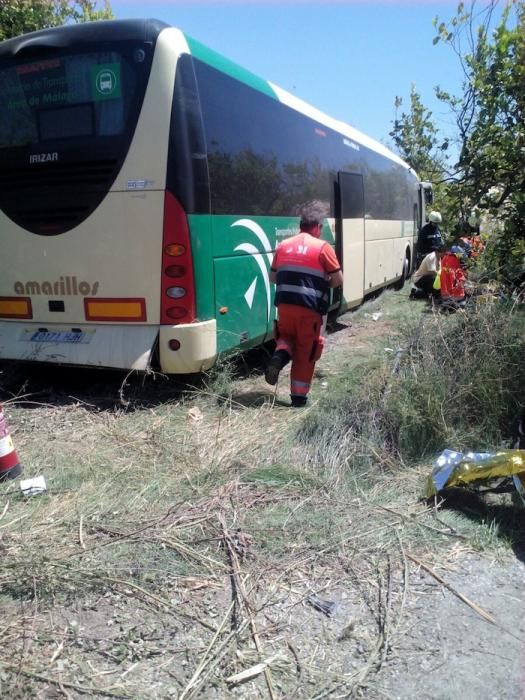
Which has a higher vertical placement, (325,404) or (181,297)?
(181,297)

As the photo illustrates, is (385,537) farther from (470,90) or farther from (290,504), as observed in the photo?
(470,90)

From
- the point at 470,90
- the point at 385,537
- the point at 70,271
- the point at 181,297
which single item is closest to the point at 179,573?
the point at 385,537

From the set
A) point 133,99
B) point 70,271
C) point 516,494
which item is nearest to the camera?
point 516,494

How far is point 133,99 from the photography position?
485 centimetres

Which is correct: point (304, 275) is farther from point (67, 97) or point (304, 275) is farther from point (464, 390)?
point (67, 97)

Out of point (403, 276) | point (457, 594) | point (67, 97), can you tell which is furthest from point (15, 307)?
point (403, 276)

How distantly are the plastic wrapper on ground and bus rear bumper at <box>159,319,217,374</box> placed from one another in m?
2.38

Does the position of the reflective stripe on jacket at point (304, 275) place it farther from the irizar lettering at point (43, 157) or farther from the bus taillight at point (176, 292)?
the irizar lettering at point (43, 157)

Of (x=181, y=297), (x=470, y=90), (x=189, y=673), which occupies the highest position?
(x=470, y=90)

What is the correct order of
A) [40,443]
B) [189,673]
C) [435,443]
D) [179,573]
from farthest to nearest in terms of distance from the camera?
1. [40,443]
2. [435,443]
3. [179,573]
4. [189,673]

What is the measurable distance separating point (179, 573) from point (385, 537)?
1113 millimetres

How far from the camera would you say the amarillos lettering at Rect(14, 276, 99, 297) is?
5.29 m

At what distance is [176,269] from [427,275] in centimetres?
840

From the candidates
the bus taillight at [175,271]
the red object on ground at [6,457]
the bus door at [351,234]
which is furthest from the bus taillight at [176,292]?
the bus door at [351,234]
